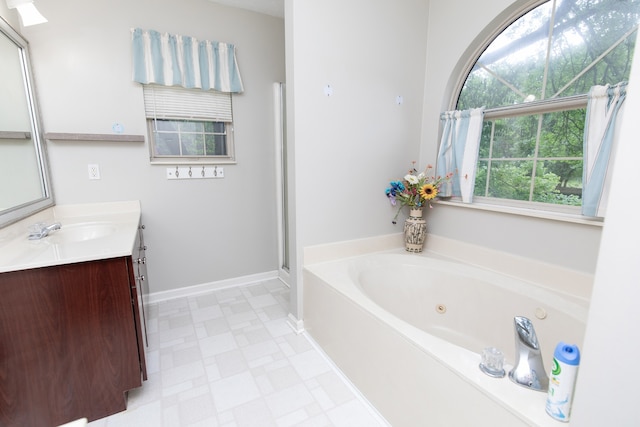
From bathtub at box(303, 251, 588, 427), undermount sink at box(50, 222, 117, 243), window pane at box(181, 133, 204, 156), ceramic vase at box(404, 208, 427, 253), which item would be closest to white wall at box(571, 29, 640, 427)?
bathtub at box(303, 251, 588, 427)

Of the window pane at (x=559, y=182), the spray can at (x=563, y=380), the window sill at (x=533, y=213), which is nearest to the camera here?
the spray can at (x=563, y=380)

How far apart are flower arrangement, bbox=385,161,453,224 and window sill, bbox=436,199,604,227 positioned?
190 millimetres

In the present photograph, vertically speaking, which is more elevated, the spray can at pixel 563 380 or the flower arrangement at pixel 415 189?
the flower arrangement at pixel 415 189

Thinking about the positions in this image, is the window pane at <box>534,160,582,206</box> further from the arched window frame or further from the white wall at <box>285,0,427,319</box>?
the white wall at <box>285,0,427,319</box>

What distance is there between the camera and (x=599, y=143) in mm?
1466

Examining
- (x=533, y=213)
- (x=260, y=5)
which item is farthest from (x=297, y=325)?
(x=260, y=5)

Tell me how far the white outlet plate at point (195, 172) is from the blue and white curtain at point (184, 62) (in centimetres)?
67

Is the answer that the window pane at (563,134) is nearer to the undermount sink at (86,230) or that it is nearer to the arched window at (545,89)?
the arched window at (545,89)

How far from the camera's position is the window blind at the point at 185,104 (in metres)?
2.34

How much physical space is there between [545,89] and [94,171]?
10.3 feet

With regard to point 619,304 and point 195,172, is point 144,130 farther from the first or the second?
point 619,304

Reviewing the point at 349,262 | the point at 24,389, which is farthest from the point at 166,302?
the point at 349,262

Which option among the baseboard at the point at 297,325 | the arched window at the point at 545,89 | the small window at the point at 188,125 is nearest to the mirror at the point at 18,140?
the small window at the point at 188,125

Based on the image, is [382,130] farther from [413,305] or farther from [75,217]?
[75,217]
